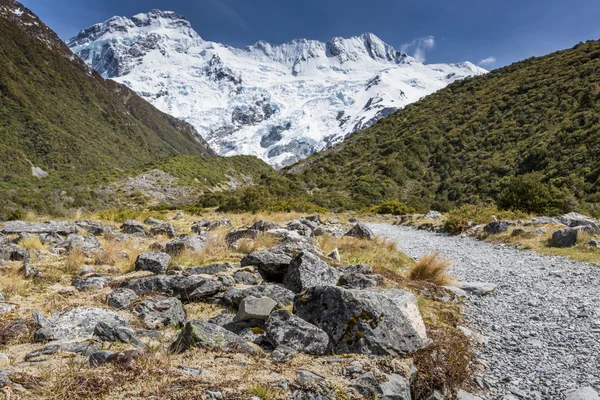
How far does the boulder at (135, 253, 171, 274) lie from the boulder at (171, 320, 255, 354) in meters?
3.64

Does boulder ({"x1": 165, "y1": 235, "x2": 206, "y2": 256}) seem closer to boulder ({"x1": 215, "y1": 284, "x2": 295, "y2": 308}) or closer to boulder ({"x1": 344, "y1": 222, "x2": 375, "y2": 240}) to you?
boulder ({"x1": 215, "y1": 284, "x2": 295, "y2": 308})

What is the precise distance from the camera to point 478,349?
15.4ft

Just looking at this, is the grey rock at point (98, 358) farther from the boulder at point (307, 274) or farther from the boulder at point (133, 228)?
the boulder at point (133, 228)

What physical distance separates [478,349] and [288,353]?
2751 mm

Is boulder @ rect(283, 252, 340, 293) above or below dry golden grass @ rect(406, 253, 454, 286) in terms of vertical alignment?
above

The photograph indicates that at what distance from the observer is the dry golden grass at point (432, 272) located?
7.58m

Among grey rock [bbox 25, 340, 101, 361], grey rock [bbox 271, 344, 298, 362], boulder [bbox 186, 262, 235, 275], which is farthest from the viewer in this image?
boulder [bbox 186, 262, 235, 275]

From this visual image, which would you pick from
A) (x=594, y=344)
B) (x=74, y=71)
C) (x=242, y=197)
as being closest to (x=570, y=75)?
(x=242, y=197)

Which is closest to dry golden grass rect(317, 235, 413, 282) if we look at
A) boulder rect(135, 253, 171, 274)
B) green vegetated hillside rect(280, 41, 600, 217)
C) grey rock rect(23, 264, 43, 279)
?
boulder rect(135, 253, 171, 274)

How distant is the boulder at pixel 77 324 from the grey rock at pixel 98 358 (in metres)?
0.81

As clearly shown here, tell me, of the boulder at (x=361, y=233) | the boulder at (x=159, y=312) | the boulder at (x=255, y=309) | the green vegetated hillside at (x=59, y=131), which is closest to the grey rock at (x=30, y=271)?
the boulder at (x=159, y=312)

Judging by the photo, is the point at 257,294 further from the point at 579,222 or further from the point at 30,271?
the point at 579,222

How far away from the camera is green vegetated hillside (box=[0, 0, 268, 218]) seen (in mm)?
65806

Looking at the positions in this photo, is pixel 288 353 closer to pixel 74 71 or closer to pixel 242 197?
pixel 242 197
